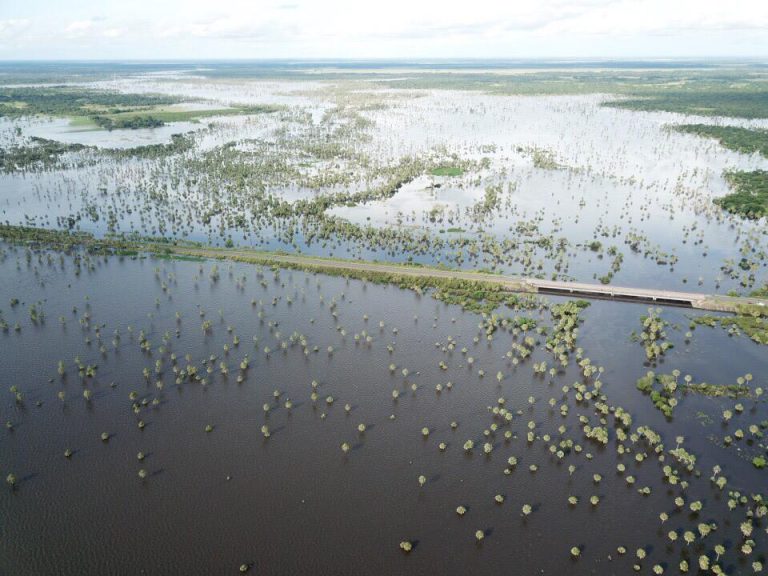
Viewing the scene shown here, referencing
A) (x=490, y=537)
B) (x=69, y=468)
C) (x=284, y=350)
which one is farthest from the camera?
(x=284, y=350)

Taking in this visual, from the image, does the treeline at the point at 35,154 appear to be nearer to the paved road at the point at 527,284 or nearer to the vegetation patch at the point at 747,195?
the paved road at the point at 527,284

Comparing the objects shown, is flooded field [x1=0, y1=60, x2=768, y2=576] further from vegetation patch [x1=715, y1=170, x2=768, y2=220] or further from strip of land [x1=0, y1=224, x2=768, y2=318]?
vegetation patch [x1=715, y1=170, x2=768, y2=220]

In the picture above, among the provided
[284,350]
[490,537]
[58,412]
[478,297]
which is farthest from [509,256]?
[58,412]

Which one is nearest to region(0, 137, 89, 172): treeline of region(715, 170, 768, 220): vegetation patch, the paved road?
the paved road

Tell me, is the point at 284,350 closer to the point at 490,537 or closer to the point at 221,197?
the point at 490,537

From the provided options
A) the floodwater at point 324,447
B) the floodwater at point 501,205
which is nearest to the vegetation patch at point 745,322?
the floodwater at point 324,447
